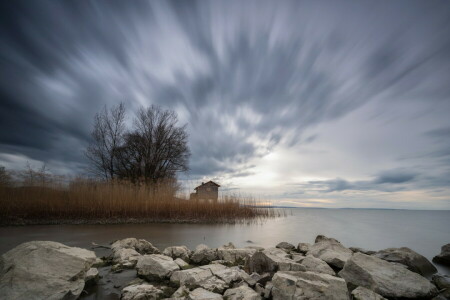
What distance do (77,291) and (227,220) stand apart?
9.80 m

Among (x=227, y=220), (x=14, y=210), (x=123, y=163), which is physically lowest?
(x=227, y=220)

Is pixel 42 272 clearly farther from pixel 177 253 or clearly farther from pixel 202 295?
pixel 177 253

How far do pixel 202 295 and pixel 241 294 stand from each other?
381 millimetres

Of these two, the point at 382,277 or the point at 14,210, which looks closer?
the point at 382,277

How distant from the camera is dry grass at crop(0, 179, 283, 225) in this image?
8.70 meters

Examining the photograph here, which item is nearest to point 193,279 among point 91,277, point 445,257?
point 91,277

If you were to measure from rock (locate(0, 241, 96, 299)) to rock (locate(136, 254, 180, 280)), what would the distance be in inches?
25.0

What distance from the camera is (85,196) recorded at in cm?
961

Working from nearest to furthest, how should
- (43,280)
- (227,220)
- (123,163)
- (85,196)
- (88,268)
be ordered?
1. (43,280)
2. (88,268)
3. (85,196)
4. (227,220)
5. (123,163)

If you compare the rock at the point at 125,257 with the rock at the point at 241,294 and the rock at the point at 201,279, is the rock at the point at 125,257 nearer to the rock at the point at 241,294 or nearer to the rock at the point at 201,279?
the rock at the point at 201,279

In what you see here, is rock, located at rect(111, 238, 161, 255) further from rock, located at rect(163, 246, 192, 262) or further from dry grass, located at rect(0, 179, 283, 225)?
dry grass, located at rect(0, 179, 283, 225)

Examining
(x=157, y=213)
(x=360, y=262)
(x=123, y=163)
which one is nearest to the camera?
(x=360, y=262)

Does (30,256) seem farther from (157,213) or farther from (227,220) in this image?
(227,220)

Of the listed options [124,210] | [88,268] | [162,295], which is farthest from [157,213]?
[162,295]
